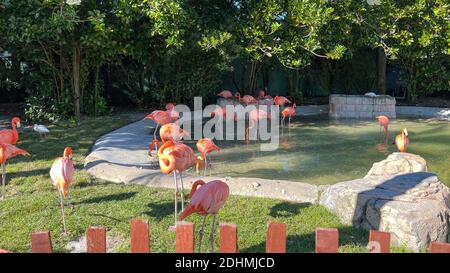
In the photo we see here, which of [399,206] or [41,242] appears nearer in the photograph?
[41,242]

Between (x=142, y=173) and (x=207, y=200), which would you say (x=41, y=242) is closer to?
(x=207, y=200)

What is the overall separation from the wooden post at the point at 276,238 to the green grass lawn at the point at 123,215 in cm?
139

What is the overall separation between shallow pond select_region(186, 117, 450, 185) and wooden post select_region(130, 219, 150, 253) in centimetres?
379

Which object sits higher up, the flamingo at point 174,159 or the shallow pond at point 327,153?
the flamingo at point 174,159

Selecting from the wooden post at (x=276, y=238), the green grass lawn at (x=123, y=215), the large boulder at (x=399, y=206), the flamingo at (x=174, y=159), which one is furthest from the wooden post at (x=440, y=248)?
the flamingo at (x=174, y=159)

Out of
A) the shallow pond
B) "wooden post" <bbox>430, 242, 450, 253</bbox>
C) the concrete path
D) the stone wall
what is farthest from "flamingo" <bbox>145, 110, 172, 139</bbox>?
the stone wall

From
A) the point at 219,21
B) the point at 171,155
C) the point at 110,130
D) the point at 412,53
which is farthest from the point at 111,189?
the point at 412,53

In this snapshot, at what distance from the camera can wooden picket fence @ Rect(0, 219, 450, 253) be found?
200 centimetres

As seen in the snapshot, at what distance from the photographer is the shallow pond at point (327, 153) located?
613cm

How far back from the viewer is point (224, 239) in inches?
81.0

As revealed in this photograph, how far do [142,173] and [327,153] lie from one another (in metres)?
3.32

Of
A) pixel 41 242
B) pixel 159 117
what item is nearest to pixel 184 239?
pixel 41 242

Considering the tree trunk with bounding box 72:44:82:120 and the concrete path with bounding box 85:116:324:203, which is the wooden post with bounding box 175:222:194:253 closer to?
the concrete path with bounding box 85:116:324:203

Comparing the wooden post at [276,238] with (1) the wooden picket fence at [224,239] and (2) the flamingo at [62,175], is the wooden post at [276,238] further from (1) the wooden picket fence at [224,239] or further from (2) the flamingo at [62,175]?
(2) the flamingo at [62,175]
